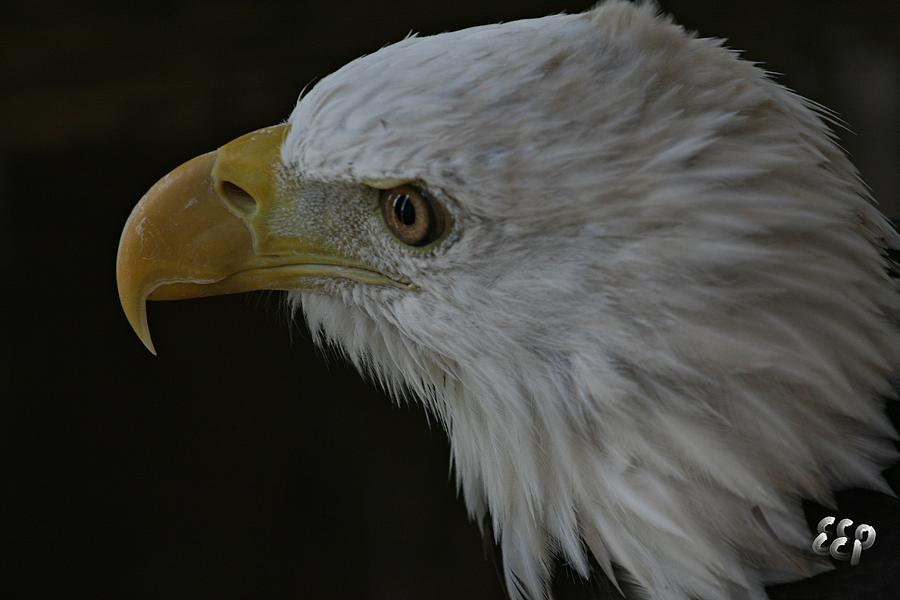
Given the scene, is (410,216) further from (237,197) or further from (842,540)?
(842,540)

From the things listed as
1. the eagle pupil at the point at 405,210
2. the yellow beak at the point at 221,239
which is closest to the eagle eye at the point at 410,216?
Answer: the eagle pupil at the point at 405,210

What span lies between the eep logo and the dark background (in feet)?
7.75

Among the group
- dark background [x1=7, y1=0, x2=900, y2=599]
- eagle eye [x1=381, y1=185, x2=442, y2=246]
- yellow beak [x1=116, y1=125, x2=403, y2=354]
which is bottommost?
dark background [x1=7, y1=0, x2=900, y2=599]

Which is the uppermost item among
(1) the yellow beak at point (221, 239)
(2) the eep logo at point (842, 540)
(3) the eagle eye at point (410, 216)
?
(3) the eagle eye at point (410, 216)

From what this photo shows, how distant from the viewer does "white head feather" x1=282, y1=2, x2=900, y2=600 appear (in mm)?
1124

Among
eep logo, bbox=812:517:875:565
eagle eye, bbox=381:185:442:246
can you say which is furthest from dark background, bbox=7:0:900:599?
eep logo, bbox=812:517:875:565

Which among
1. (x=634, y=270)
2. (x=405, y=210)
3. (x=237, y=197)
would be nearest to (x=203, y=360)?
(x=237, y=197)

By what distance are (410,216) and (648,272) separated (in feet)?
0.93

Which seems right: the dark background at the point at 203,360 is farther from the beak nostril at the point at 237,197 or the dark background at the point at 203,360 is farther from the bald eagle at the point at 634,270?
the bald eagle at the point at 634,270

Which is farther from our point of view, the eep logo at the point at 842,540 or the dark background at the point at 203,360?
the dark background at the point at 203,360

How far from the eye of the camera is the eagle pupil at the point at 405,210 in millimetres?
1193

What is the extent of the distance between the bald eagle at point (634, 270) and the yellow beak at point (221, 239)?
0.28 ft

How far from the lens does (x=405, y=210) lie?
47.4 inches

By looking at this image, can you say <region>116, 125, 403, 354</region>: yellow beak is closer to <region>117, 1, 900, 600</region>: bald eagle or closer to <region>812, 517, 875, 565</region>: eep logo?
<region>117, 1, 900, 600</region>: bald eagle
